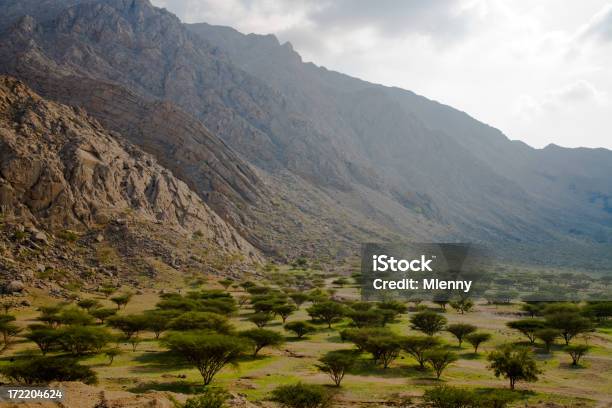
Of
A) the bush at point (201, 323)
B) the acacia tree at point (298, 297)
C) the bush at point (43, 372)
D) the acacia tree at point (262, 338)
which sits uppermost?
the bush at point (43, 372)

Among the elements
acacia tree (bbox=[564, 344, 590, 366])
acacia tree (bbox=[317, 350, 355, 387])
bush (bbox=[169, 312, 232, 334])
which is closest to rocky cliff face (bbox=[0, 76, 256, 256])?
bush (bbox=[169, 312, 232, 334])

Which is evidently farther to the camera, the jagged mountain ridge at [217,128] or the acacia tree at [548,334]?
the jagged mountain ridge at [217,128]

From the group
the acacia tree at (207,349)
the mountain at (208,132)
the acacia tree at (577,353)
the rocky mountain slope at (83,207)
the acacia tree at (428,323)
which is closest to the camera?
the acacia tree at (207,349)

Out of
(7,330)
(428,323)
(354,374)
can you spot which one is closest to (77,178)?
(7,330)

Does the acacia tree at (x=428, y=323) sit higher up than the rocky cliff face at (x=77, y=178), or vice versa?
the rocky cliff face at (x=77, y=178)

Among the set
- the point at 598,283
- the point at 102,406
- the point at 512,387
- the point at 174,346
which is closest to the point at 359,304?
the point at 512,387

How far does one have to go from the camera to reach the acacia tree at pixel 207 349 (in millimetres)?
28281

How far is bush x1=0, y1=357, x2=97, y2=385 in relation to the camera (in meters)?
23.1

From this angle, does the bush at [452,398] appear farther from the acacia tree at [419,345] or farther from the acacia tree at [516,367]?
the acacia tree at [419,345]

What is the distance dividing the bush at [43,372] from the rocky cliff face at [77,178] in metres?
51.5

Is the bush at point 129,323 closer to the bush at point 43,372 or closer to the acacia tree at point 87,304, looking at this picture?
the acacia tree at point 87,304

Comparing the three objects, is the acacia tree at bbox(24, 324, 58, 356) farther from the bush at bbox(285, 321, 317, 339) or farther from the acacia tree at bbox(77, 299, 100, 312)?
the bush at bbox(285, 321, 317, 339)

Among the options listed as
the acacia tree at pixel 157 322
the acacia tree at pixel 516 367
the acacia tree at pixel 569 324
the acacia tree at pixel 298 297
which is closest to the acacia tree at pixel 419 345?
the acacia tree at pixel 516 367

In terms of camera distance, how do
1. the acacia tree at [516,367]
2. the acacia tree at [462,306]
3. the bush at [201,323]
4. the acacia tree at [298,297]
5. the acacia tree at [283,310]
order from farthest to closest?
1. the acacia tree at [462,306]
2. the acacia tree at [298,297]
3. the acacia tree at [283,310]
4. the bush at [201,323]
5. the acacia tree at [516,367]
